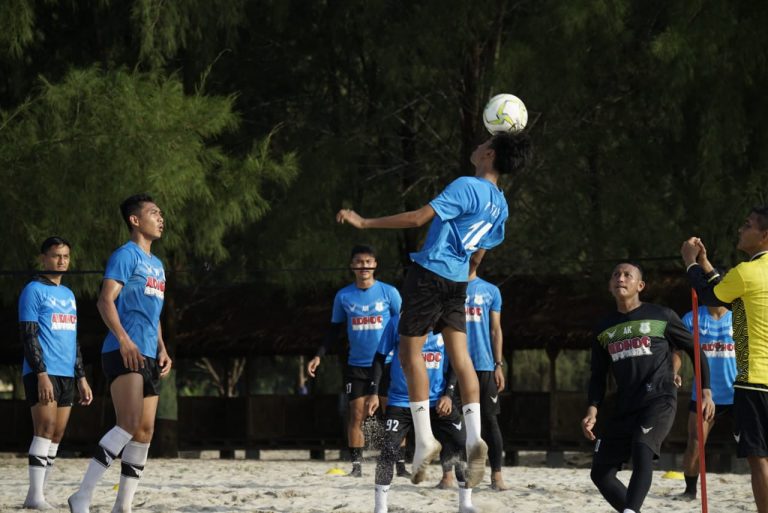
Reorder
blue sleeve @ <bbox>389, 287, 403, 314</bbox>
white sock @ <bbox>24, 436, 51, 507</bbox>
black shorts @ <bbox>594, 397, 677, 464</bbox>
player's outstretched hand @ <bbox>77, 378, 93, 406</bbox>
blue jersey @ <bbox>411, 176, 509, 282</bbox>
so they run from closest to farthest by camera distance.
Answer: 1. blue jersey @ <bbox>411, 176, 509, 282</bbox>
2. black shorts @ <bbox>594, 397, 677, 464</bbox>
3. white sock @ <bbox>24, 436, 51, 507</bbox>
4. player's outstretched hand @ <bbox>77, 378, 93, 406</bbox>
5. blue sleeve @ <bbox>389, 287, 403, 314</bbox>

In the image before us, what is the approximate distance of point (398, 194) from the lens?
20.1m

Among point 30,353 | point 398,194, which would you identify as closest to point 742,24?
point 398,194

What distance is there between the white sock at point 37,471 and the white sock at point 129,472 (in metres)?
1.56

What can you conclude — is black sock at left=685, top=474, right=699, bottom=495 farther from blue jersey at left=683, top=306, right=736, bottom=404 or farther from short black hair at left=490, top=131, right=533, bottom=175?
short black hair at left=490, top=131, right=533, bottom=175

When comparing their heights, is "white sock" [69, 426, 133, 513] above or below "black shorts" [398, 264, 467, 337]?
below

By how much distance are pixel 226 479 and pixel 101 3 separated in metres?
7.38

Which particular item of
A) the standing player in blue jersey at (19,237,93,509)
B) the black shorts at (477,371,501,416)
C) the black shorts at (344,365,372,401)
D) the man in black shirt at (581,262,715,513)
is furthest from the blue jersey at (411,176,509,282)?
the black shorts at (344,365,372,401)

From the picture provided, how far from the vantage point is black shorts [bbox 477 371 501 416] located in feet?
39.6

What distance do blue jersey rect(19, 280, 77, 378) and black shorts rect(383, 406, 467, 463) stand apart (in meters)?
2.76

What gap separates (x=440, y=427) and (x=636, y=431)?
2841 millimetres

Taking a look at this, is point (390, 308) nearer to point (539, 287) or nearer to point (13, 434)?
point (539, 287)

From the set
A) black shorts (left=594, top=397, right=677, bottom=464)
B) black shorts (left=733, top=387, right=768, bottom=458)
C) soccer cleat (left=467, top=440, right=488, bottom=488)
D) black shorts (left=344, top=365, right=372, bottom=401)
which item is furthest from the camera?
A: black shorts (left=344, top=365, right=372, bottom=401)

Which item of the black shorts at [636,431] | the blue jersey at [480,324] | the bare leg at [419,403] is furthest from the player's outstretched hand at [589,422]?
the blue jersey at [480,324]

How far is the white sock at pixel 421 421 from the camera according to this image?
→ 820 centimetres
